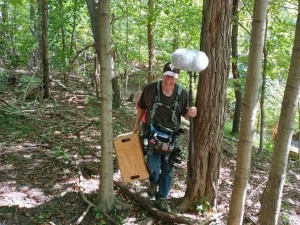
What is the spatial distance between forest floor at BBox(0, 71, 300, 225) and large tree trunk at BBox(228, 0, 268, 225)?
52.0 inches

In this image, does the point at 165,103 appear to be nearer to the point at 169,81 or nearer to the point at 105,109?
the point at 169,81

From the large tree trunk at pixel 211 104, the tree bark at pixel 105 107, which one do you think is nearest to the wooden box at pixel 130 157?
the tree bark at pixel 105 107

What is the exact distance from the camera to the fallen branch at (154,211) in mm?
4254

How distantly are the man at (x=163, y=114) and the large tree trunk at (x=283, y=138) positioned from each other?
4.37 feet

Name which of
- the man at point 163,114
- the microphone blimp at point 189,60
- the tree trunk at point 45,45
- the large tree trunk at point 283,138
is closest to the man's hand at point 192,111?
the man at point 163,114

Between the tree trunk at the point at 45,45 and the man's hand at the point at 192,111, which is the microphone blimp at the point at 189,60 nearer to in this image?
the man's hand at the point at 192,111

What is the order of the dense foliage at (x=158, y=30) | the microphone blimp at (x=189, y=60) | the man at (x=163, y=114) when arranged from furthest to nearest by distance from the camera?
the dense foliage at (x=158, y=30) → the man at (x=163, y=114) → the microphone blimp at (x=189, y=60)

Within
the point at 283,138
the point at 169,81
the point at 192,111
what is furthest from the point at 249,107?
the point at 169,81

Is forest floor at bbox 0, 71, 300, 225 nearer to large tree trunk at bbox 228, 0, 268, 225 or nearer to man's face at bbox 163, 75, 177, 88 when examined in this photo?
large tree trunk at bbox 228, 0, 268, 225

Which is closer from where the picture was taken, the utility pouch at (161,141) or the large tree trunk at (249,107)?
the large tree trunk at (249,107)

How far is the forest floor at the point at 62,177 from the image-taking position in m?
4.25

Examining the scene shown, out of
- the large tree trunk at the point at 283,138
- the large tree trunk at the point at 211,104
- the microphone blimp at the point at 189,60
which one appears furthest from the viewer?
the large tree trunk at the point at 211,104

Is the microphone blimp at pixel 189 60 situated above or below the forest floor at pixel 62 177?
above

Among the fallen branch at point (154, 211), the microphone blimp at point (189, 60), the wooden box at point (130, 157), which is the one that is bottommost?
the fallen branch at point (154, 211)
